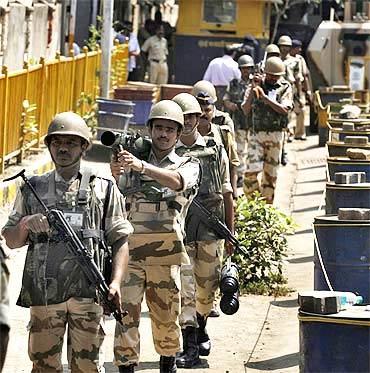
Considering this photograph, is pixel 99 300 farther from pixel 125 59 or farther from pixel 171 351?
pixel 125 59

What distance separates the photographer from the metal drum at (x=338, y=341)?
5980mm

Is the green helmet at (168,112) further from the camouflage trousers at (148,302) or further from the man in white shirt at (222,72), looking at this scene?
the man in white shirt at (222,72)

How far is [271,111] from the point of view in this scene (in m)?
14.1

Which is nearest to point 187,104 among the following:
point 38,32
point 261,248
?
point 261,248

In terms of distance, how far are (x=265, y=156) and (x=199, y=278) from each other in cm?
566

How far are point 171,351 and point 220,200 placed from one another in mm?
1407

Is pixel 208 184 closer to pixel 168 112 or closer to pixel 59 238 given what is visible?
pixel 168 112

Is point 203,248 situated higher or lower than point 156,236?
lower

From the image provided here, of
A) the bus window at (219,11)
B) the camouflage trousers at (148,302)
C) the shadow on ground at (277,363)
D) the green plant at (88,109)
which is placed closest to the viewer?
the camouflage trousers at (148,302)

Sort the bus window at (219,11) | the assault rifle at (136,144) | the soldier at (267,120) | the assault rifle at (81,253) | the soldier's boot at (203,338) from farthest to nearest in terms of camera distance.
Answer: the bus window at (219,11)
the soldier at (267,120)
the soldier's boot at (203,338)
the assault rifle at (136,144)
the assault rifle at (81,253)

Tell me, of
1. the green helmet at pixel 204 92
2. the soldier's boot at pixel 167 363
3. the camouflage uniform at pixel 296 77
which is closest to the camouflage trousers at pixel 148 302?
the soldier's boot at pixel 167 363

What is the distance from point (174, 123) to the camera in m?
7.40

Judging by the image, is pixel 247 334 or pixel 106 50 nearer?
pixel 247 334

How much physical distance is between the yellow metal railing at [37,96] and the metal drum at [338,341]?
7384 mm
